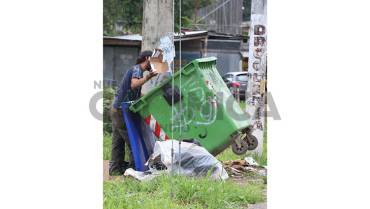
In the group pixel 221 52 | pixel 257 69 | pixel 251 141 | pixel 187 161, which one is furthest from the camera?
pixel 257 69

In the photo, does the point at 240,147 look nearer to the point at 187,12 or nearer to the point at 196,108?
the point at 196,108

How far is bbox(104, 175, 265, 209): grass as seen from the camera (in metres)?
4.80

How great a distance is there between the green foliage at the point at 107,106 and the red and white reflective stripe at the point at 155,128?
0.34 metres

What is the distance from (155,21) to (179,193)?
130 centimetres

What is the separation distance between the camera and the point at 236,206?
4.95 m

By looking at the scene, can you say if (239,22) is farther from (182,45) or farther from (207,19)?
(182,45)

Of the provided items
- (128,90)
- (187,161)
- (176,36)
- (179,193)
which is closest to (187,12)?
(176,36)

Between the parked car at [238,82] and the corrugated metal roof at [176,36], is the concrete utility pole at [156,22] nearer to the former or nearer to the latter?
the corrugated metal roof at [176,36]

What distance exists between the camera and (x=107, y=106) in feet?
16.8

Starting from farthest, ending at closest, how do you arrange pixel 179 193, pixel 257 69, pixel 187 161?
pixel 257 69 < pixel 187 161 < pixel 179 193

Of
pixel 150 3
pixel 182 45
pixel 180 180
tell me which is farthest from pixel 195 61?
pixel 180 180

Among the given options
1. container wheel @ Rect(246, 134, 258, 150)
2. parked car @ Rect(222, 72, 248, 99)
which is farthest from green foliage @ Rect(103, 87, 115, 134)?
container wheel @ Rect(246, 134, 258, 150)

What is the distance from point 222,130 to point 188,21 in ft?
3.01

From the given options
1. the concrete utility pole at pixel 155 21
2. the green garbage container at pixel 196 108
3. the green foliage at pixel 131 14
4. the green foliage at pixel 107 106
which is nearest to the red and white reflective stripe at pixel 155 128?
the green garbage container at pixel 196 108
